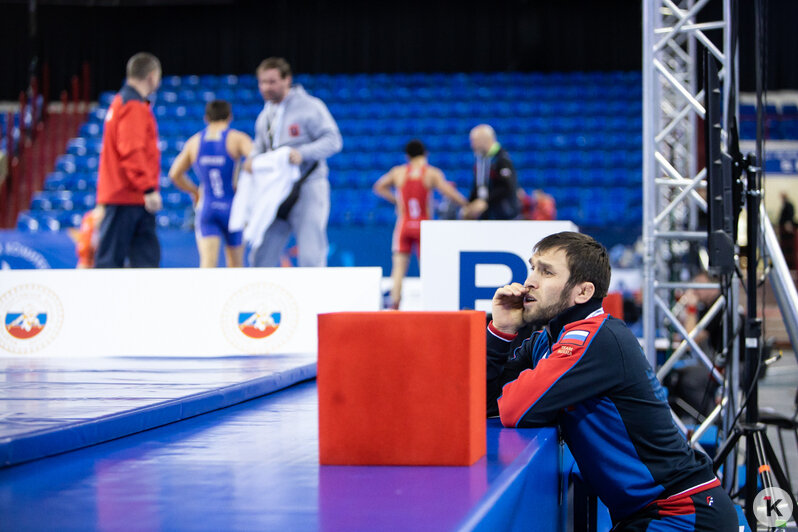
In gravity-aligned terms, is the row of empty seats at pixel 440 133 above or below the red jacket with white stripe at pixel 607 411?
above

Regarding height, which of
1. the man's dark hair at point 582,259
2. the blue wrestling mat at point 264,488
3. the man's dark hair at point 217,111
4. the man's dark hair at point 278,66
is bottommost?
the blue wrestling mat at point 264,488

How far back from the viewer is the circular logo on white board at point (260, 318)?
4094mm

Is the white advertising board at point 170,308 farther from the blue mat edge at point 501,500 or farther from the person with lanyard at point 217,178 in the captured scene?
the blue mat edge at point 501,500

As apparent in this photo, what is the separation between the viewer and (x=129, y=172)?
16.3 ft

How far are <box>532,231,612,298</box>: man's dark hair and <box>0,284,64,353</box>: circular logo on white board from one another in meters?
2.92

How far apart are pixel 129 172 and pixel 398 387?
3876mm

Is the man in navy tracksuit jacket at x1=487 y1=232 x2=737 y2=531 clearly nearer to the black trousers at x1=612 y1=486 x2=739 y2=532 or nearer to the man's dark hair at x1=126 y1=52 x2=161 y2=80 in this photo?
the black trousers at x1=612 y1=486 x2=739 y2=532

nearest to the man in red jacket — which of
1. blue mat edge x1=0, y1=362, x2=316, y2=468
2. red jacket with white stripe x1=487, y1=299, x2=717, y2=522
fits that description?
blue mat edge x1=0, y1=362, x2=316, y2=468

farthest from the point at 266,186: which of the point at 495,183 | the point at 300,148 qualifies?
the point at 495,183

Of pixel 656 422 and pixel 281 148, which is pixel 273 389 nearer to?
pixel 656 422

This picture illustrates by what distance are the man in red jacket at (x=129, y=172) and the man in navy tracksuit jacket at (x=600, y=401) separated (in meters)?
3.43

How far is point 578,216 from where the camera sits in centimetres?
1248

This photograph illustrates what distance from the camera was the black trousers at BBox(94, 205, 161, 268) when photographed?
4.96 meters

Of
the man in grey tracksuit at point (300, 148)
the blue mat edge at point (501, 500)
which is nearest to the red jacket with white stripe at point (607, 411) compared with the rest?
the blue mat edge at point (501, 500)
